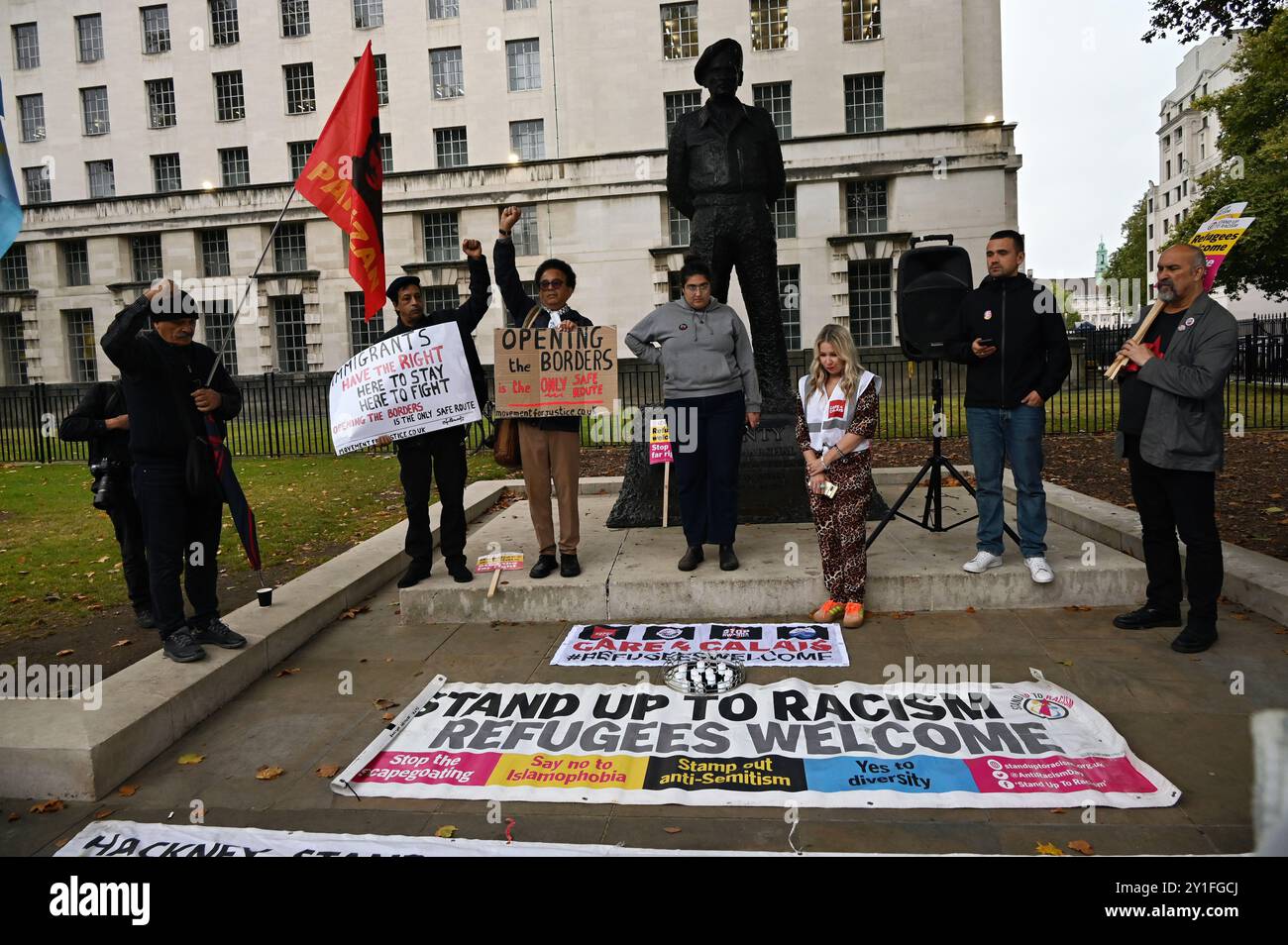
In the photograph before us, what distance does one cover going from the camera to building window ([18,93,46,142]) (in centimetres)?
3888

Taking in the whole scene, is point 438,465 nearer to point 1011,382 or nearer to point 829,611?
point 829,611

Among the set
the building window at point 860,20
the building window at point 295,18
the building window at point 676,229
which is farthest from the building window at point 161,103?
the building window at point 860,20

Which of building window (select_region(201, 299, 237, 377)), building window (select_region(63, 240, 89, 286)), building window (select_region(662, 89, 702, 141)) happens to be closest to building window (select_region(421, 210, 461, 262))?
building window (select_region(201, 299, 237, 377))

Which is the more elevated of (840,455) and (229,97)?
(229,97)

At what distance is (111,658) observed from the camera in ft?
18.3

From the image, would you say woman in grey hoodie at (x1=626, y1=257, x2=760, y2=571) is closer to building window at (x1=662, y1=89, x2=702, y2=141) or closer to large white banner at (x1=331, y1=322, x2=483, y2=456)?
large white banner at (x1=331, y1=322, x2=483, y2=456)

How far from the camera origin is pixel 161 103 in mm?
37688

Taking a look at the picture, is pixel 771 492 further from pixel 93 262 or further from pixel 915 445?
pixel 93 262

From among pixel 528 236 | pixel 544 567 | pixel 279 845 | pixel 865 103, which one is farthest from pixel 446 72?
pixel 279 845

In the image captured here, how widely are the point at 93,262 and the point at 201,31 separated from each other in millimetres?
11243

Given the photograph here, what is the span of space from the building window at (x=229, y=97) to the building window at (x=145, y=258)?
6318mm

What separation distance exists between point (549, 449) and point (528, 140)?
31470mm

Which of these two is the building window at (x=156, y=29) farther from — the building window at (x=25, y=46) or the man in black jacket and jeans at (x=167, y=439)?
the man in black jacket and jeans at (x=167, y=439)

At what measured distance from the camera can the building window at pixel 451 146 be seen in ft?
115
